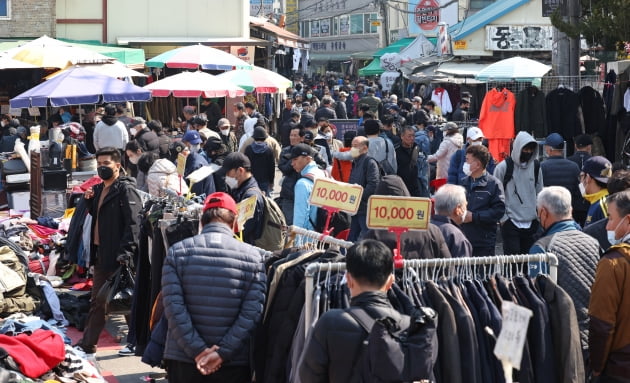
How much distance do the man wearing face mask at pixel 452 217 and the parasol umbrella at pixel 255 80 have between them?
13632mm

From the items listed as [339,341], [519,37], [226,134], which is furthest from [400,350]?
[519,37]

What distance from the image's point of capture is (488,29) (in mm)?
30266

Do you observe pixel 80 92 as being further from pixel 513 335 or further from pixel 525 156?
pixel 513 335

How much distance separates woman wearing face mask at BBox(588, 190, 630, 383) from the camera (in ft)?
17.8

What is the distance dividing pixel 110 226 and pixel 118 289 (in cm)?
56

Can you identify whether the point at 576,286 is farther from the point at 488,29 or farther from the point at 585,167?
the point at 488,29

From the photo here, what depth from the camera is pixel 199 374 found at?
5801 millimetres

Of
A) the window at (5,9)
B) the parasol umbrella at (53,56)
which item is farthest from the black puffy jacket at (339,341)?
the window at (5,9)

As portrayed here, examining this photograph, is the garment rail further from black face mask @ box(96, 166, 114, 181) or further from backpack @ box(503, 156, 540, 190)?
backpack @ box(503, 156, 540, 190)

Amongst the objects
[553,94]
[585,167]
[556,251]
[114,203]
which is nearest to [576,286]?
[556,251]

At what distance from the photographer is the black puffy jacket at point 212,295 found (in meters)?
5.64

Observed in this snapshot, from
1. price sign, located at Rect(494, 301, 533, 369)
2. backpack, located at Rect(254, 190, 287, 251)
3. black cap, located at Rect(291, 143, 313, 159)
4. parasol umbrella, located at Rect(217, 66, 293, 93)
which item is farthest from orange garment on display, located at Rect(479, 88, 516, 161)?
price sign, located at Rect(494, 301, 533, 369)

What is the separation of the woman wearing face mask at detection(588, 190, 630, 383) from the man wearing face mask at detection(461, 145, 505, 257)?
10.6ft

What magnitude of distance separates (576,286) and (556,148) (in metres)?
5.14
